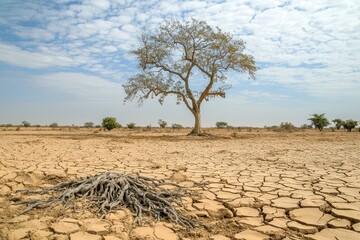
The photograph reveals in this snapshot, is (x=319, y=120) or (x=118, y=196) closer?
(x=118, y=196)

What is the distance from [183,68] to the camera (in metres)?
16.2

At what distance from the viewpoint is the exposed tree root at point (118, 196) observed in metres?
2.81

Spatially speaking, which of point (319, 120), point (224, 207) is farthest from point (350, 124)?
point (224, 207)

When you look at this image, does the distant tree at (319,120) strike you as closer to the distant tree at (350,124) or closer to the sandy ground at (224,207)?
the distant tree at (350,124)

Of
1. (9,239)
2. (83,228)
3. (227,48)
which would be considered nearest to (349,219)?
(83,228)

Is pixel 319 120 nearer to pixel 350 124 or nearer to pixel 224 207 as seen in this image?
pixel 350 124

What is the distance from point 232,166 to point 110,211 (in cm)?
339

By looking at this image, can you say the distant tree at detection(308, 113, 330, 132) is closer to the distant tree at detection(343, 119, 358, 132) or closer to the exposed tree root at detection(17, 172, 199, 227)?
the distant tree at detection(343, 119, 358, 132)

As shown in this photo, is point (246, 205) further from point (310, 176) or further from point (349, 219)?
point (310, 176)

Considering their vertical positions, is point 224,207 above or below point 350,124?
below

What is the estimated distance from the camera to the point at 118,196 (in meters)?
3.10

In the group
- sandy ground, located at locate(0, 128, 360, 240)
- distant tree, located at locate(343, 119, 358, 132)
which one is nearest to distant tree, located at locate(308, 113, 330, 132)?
distant tree, located at locate(343, 119, 358, 132)

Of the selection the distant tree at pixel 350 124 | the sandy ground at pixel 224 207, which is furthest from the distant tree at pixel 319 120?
the sandy ground at pixel 224 207

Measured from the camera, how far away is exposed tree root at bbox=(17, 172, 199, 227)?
111 inches
